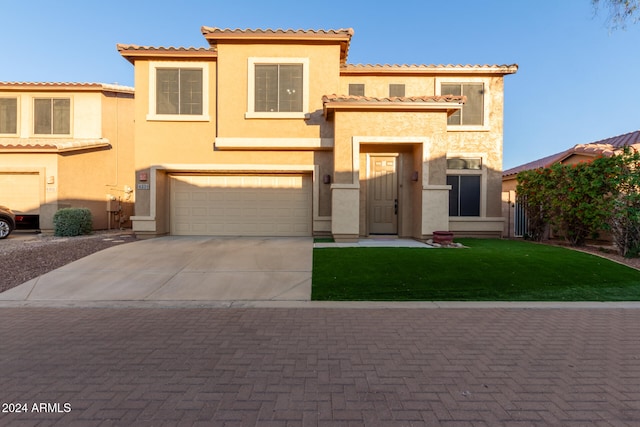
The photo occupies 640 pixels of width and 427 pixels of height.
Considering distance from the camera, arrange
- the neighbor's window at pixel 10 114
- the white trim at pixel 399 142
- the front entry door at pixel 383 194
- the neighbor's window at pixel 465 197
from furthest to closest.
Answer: the neighbor's window at pixel 10 114
the neighbor's window at pixel 465 197
the front entry door at pixel 383 194
the white trim at pixel 399 142

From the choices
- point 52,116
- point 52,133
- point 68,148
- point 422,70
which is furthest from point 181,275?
point 52,116

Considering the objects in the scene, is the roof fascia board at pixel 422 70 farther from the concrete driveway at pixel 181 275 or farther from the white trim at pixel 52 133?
the white trim at pixel 52 133

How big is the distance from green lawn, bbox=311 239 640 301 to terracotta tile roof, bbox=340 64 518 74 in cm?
748

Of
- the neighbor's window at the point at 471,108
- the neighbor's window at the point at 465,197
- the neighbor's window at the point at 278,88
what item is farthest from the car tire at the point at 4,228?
the neighbor's window at the point at 471,108

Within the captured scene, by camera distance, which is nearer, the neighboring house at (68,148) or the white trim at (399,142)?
the white trim at (399,142)

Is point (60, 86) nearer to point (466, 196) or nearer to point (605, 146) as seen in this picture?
point (466, 196)

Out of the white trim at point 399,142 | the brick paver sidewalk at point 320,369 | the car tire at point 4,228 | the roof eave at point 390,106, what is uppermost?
the roof eave at point 390,106

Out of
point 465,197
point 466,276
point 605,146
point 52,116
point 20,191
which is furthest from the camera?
point 52,116

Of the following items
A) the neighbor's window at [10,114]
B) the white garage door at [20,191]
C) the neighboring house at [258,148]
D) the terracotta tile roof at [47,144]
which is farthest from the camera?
the neighbor's window at [10,114]

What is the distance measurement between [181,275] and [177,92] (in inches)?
298

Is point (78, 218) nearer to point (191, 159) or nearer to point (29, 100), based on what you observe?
point (191, 159)

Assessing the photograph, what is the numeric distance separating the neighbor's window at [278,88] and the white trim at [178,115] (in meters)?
1.85

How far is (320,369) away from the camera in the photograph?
3.57 meters

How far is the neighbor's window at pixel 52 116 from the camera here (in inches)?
619
